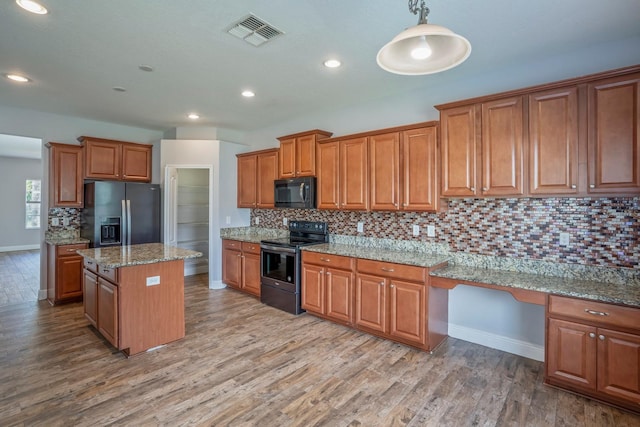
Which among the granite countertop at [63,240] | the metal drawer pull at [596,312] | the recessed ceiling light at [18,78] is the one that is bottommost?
the metal drawer pull at [596,312]

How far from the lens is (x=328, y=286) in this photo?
3.89 metres

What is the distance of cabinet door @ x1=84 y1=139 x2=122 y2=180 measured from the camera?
197 inches

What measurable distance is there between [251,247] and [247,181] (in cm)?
126

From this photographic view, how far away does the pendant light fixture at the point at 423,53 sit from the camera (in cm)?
160

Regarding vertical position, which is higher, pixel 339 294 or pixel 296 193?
pixel 296 193

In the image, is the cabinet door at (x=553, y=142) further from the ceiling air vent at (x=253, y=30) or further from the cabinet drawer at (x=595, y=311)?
the ceiling air vent at (x=253, y=30)

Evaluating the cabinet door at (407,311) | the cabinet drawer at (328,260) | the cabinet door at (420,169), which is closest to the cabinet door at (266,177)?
the cabinet drawer at (328,260)

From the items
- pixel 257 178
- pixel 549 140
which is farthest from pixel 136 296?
pixel 549 140

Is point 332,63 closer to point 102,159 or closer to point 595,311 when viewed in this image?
point 595,311

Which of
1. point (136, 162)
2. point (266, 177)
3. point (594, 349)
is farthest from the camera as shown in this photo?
point (136, 162)

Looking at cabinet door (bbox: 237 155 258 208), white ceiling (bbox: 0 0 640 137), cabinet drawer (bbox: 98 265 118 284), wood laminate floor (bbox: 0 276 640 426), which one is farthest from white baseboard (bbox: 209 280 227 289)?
white ceiling (bbox: 0 0 640 137)

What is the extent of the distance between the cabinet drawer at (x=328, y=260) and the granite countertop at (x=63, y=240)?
131 inches

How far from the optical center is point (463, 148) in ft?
10.1

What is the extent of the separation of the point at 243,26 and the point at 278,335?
2.97 meters
